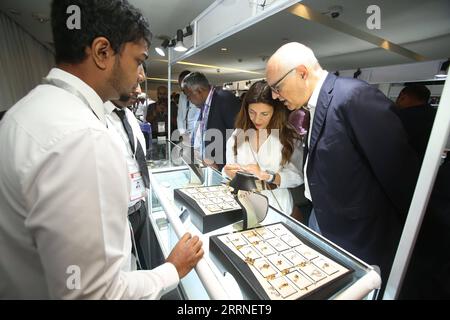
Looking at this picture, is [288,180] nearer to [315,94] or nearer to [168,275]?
[315,94]

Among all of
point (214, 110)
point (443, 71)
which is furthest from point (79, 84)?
point (443, 71)

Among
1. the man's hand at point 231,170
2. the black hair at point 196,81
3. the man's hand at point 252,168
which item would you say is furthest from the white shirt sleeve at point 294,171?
the black hair at point 196,81

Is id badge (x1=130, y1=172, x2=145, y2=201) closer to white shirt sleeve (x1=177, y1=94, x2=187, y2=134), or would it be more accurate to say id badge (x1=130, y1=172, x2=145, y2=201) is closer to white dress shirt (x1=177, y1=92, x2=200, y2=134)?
white dress shirt (x1=177, y1=92, x2=200, y2=134)

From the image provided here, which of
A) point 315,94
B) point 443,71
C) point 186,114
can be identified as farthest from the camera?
point 186,114

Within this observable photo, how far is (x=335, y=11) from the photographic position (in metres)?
1.34

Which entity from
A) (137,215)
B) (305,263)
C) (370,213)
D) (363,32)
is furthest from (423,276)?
(363,32)

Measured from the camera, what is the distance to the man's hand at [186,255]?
0.74 metres

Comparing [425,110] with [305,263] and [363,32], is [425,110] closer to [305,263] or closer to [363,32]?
[363,32]

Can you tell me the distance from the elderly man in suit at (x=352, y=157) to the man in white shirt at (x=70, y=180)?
83cm

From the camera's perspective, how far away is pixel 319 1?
1.21 m

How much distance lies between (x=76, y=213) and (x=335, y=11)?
1.70 m

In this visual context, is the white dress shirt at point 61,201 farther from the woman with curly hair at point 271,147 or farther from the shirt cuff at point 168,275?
the woman with curly hair at point 271,147

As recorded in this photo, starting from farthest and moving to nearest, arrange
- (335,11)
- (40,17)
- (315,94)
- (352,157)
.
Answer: (40,17) < (335,11) < (315,94) < (352,157)

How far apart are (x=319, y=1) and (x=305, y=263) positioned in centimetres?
137
